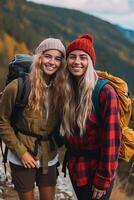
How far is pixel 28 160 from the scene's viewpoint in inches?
119

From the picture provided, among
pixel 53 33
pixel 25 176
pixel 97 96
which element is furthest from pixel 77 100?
pixel 53 33

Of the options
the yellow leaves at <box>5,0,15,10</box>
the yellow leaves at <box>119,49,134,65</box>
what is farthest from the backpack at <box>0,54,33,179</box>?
the yellow leaves at <box>119,49,134,65</box>

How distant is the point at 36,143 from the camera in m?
3.05

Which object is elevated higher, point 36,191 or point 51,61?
point 51,61

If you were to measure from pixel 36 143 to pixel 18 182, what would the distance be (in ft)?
1.00

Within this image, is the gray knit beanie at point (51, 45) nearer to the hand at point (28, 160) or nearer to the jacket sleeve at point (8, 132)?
the jacket sleeve at point (8, 132)

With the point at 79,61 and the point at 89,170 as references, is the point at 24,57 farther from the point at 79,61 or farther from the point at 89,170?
the point at 89,170

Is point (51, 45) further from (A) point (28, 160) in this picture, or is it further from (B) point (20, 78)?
(A) point (28, 160)

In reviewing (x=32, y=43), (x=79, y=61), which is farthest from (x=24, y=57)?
(x=32, y=43)

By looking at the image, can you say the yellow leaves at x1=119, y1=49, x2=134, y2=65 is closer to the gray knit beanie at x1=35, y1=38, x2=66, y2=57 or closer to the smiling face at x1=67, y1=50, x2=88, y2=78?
the gray knit beanie at x1=35, y1=38, x2=66, y2=57

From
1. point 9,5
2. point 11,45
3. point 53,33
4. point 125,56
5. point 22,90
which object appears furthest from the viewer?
point 125,56

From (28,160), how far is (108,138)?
2.07 feet

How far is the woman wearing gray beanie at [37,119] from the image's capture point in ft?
9.77

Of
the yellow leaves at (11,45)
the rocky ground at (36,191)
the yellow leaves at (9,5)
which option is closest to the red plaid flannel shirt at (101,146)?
the rocky ground at (36,191)
